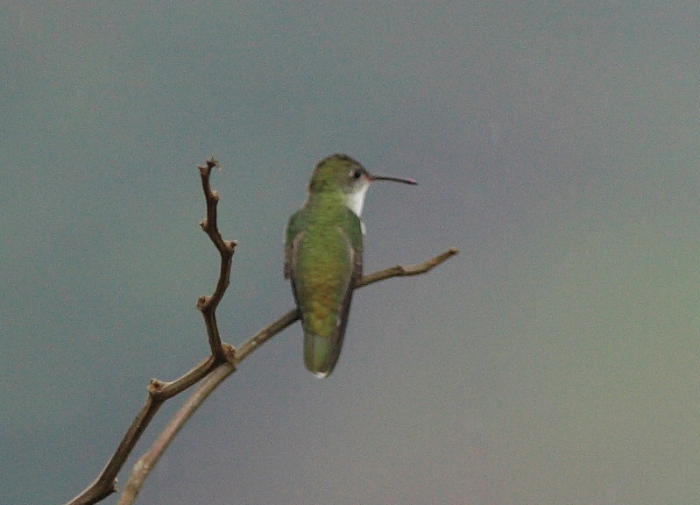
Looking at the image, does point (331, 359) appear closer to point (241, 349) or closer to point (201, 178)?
point (241, 349)

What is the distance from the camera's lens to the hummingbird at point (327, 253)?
190cm

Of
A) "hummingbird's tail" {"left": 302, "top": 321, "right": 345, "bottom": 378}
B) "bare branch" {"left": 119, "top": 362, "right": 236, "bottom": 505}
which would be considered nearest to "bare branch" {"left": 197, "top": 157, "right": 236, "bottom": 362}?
"bare branch" {"left": 119, "top": 362, "right": 236, "bottom": 505}

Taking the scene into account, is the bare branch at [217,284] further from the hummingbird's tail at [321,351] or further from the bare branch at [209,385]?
the hummingbird's tail at [321,351]

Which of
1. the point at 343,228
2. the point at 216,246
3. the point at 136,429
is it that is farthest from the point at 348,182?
the point at 136,429

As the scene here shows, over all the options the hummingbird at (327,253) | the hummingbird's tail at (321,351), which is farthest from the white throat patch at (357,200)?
the hummingbird's tail at (321,351)

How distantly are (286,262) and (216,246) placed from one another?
77 cm

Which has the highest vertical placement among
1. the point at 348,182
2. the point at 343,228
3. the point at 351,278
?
the point at 348,182

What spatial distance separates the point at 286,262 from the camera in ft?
7.77

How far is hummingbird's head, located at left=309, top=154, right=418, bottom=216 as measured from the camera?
273cm

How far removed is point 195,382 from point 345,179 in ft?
4.33

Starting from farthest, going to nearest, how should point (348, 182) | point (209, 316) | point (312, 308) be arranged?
point (348, 182) → point (312, 308) → point (209, 316)

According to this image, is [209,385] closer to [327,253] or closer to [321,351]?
[321,351]

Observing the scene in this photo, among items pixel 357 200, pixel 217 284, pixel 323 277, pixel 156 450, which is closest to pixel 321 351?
pixel 217 284

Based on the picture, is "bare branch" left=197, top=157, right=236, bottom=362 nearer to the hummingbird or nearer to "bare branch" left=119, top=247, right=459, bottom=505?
"bare branch" left=119, top=247, right=459, bottom=505
